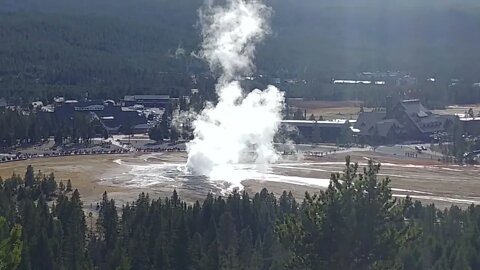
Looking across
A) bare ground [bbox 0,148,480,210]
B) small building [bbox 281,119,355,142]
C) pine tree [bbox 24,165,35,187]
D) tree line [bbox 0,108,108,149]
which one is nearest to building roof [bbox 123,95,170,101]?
tree line [bbox 0,108,108,149]

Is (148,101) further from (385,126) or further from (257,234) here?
(257,234)

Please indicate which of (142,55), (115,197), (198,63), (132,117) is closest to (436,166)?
Answer: (115,197)

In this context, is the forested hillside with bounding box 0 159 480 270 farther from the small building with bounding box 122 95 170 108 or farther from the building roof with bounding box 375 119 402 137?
the small building with bounding box 122 95 170 108

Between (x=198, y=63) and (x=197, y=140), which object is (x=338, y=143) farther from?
(x=198, y=63)

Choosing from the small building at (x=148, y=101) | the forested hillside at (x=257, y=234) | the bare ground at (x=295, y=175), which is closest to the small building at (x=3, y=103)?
the small building at (x=148, y=101)

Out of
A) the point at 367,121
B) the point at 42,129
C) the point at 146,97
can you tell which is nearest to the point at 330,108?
the point at 146,97

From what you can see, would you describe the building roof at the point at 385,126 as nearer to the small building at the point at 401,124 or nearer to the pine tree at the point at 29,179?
the small building at the point at 401,124
